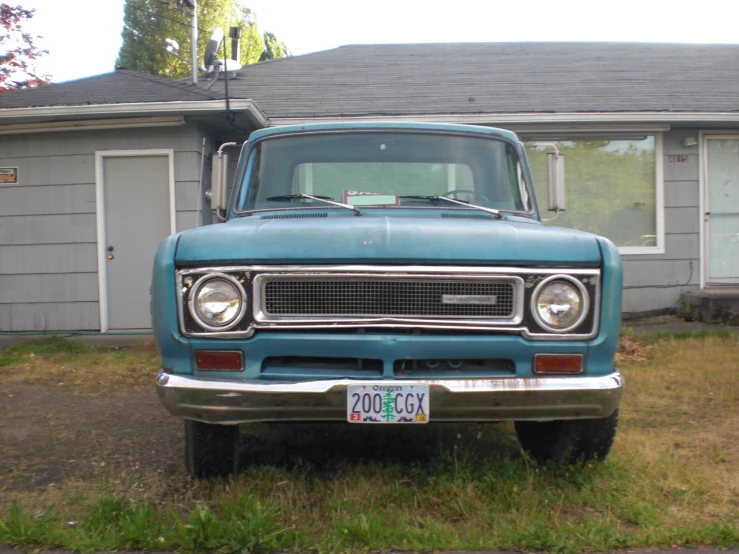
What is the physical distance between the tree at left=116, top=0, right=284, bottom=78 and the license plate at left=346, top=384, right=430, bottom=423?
108 ft

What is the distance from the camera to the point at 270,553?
9.64 feet

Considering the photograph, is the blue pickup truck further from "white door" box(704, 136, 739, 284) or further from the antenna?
the antenna

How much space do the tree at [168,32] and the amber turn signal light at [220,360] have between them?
32562 millimetres

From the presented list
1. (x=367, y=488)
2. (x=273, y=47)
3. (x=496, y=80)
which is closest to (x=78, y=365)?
(x=367, y=488)

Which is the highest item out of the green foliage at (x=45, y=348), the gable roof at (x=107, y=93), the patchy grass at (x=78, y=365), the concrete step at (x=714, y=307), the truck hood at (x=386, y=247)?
the gable roof at (x=107, y=93)

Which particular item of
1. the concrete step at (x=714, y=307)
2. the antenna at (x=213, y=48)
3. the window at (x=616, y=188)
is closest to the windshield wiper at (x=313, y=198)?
the window at (x=616, y=188)

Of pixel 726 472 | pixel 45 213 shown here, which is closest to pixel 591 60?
pixel 45 213

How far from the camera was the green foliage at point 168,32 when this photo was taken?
34.6 meters

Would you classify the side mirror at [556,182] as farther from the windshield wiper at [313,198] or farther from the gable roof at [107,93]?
the gable roof at [107,93]

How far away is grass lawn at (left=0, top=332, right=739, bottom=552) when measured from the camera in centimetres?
302

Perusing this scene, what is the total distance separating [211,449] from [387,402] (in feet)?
3.32

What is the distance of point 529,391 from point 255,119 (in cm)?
656

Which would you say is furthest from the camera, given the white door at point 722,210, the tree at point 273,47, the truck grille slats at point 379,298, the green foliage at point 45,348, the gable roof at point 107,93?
the tree at point 273,47

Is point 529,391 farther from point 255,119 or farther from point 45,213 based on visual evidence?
point 45,213
